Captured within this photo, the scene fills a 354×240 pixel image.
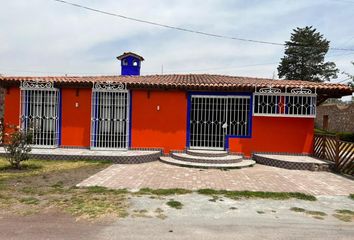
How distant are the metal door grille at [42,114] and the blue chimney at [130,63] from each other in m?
7.22

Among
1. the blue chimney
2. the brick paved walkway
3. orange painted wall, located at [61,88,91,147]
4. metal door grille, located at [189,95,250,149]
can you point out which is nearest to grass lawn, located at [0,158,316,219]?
the brick paved walkway

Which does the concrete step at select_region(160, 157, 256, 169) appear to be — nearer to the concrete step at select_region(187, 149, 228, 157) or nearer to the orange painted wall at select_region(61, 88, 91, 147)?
the concrete step at select_region(187, 149, 228, 157)

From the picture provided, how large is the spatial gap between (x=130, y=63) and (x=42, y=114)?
8007mm

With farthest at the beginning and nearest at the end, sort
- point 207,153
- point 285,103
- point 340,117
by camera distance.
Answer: point 340,117 → point 285,103 → point 207,153

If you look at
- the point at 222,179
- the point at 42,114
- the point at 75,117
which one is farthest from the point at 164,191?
the point at 42,114

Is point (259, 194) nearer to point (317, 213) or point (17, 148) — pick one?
point (317, 213)

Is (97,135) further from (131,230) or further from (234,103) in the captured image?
(131,230)

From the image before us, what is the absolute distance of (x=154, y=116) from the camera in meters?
13.1

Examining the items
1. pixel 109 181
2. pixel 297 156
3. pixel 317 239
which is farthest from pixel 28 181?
pixel 297 156

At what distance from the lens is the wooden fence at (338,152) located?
1062cm

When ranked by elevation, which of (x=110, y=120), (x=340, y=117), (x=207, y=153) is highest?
(x=340, y=117)

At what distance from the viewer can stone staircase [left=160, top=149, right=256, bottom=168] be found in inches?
443

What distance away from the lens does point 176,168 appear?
427 inches

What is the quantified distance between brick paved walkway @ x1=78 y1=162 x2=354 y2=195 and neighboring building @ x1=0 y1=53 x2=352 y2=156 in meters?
2.02
